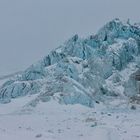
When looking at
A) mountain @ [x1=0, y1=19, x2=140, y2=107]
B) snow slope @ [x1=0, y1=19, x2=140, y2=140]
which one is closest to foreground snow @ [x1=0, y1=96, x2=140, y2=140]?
snow slope @ [x1=0, y1=19, x2=140, y2=140]

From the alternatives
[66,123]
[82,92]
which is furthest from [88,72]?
[66,123]

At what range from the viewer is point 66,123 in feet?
113

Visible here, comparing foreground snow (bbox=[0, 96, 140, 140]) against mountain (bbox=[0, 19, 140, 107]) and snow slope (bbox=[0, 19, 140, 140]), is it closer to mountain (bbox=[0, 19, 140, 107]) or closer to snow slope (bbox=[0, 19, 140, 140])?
snow slope (bbox=[0, 19, 140, 140])

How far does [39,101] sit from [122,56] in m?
18.8

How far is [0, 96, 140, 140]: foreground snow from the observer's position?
27.2 metres

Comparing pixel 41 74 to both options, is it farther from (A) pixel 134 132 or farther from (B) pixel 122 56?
(A) pixel 134 132

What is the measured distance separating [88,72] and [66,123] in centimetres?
2272

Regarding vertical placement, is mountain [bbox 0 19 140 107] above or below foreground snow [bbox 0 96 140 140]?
above

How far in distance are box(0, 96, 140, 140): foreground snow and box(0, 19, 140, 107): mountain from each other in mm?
2438

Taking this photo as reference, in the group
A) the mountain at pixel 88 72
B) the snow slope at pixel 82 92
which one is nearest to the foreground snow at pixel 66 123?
the snow slope at pixel 82 92

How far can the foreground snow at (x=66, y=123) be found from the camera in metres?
27.2

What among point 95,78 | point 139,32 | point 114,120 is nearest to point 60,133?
point 114,120

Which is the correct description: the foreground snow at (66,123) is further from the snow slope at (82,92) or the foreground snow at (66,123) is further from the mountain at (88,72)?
the mountain at (88,72)

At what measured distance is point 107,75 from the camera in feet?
193
